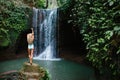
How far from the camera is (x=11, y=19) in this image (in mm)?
18219

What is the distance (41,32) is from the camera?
67.4ft

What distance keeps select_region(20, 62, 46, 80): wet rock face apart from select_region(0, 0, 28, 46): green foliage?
7.36 meters

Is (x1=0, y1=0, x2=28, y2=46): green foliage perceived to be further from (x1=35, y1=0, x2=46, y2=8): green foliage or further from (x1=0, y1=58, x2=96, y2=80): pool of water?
(x1=35, y1=0, x2=46, y2=8): green foliage

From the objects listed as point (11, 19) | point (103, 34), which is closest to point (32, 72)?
point (103, 34)

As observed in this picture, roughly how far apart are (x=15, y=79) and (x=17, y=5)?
9397 mm

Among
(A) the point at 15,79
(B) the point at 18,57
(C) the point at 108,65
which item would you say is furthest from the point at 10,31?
(C) the point at 108,65

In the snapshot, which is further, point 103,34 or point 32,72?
point 32,72

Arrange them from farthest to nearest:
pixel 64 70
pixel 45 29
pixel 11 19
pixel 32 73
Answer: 1. pixel 45 29
2. pixel 11 19
3. pixel 64 70
4. pixel 32 73

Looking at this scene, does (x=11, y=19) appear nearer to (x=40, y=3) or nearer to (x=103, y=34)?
(x=40, y=3)

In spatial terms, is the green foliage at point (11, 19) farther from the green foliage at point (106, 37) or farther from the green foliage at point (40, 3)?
the green foliage at point (106, 37)

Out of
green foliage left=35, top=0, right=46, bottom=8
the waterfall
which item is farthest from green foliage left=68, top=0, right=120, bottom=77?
green foliage left=35, top=0, right=46, bottom=8

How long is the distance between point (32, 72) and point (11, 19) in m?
9.07

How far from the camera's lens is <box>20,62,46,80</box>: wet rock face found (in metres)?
9.73

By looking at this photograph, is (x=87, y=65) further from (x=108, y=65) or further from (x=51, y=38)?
(x=108, y=65)
